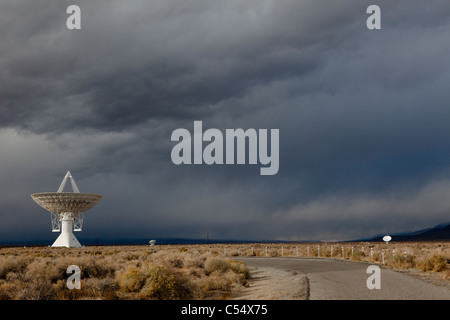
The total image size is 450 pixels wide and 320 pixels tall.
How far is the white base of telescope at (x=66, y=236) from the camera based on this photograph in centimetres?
7106

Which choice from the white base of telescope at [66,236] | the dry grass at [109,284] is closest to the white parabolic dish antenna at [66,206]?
the white base of telescope at [66,236]

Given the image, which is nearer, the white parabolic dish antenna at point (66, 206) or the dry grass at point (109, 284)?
the dry grass at point (109, 284)

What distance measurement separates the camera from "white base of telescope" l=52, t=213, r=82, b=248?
71062 millimetres

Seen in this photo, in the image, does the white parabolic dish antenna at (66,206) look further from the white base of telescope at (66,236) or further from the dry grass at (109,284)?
the dry grass at (109,284)

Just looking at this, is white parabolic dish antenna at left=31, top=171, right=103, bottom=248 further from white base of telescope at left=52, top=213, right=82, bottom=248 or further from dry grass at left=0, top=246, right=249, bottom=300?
dry grass at left=0, top=246, right=249, bottom=300

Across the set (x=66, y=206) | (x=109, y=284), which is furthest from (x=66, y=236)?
(x=109, y=284)

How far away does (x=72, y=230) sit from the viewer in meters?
72.8

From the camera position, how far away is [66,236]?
7256 cm

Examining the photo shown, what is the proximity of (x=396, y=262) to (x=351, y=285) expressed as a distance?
1403cm

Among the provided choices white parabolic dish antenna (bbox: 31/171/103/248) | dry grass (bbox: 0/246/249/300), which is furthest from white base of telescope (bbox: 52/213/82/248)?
dry grass (bbox: 0/246/249/300)

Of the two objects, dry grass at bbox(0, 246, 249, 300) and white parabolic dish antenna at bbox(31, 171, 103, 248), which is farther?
white parabolic dish antenna at bbox(31, 171, 103, 248)

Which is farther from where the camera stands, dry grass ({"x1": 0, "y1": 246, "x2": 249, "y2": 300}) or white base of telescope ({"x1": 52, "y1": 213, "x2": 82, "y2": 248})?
white base of telescope ({"x1": 52, "y1": 213, "x2": 82, "y2": 248})

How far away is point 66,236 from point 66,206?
8.32 meters
